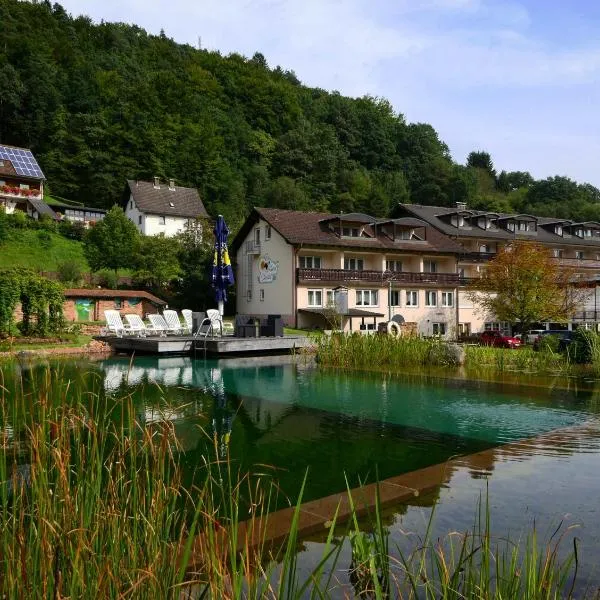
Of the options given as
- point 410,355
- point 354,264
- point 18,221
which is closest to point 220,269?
point 410,355

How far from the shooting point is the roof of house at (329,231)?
1436 inches

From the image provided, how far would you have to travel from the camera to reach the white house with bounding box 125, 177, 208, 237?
177 feet

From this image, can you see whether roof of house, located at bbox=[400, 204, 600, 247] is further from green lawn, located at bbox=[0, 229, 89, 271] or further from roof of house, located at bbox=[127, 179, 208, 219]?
green lawn, located at bbox=[0, 229, 89, 271]

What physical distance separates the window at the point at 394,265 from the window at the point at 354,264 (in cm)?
193

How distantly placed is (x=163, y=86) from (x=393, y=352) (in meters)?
59.8

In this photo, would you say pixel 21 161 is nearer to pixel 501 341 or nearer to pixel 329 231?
pixel 329 231

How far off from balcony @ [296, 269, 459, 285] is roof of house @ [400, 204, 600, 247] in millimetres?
5366

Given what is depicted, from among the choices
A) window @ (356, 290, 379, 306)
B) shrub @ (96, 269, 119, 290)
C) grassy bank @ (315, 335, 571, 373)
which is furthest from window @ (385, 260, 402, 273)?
grassy bank @ (315, 335, 571, 373)

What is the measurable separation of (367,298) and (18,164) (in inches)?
1424

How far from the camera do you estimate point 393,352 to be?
1803cm

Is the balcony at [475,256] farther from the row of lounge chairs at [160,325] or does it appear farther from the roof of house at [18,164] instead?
the roof of house at [18,164]

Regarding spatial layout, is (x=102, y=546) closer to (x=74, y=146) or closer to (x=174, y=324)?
(x=174, y=324)

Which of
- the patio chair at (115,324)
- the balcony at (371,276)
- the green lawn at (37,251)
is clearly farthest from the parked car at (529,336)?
the green lawn at (37,251)

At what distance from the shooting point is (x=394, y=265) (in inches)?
1590
